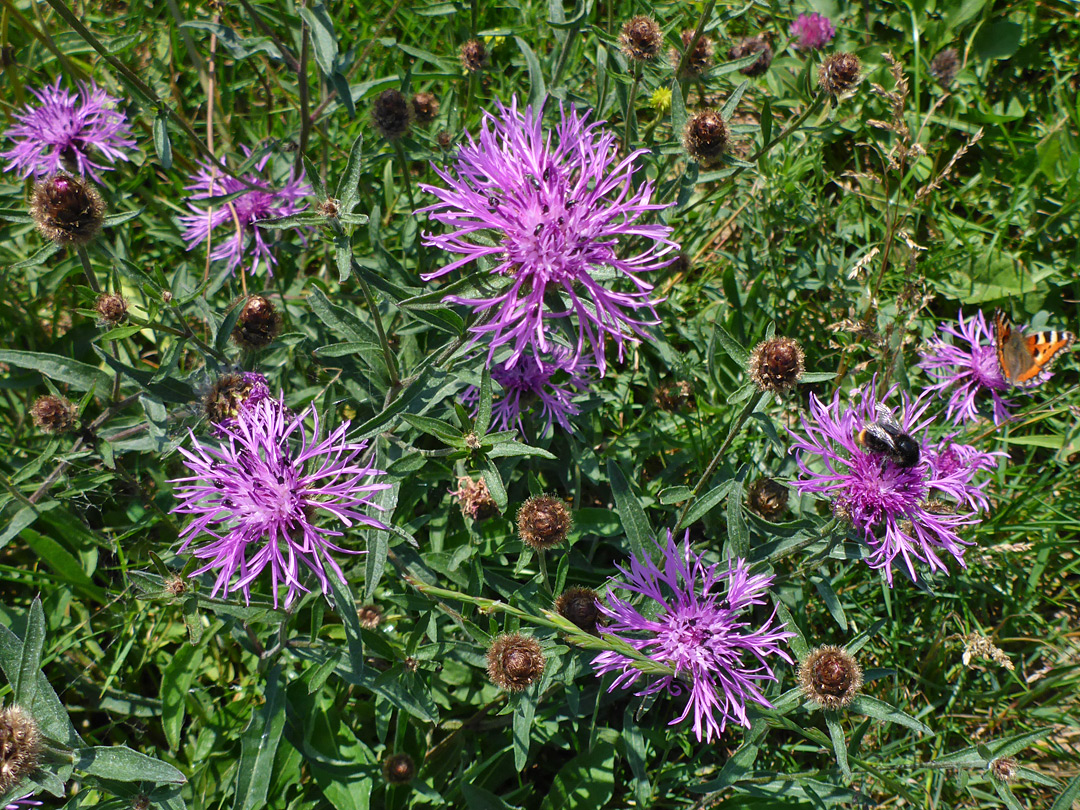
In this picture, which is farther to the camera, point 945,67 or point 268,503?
point 945,67

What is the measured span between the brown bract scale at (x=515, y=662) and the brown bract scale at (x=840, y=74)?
109 inches

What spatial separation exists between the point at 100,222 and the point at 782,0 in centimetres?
411

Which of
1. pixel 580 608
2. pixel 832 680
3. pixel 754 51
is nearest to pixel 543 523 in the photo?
pixel 580 608

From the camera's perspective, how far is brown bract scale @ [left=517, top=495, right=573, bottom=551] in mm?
2824

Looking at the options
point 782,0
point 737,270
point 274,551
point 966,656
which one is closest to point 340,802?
point 274,551

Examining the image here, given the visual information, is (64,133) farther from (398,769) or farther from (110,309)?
(398,769)

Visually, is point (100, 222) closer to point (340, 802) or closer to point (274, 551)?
point (274, 551)

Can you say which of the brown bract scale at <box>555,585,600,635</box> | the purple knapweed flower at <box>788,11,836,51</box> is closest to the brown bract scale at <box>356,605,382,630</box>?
the brown bract scale at <box>555,585,600,635</box>

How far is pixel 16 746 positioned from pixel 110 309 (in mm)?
1532

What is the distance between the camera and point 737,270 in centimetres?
454

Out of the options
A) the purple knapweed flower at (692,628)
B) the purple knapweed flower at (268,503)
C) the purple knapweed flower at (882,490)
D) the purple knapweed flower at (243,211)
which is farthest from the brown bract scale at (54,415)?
the purple knapweed flower at (882,490)

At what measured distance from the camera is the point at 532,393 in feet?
11.8

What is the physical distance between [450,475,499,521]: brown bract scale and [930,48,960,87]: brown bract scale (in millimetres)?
4016

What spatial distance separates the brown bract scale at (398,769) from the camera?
314 centimetres
